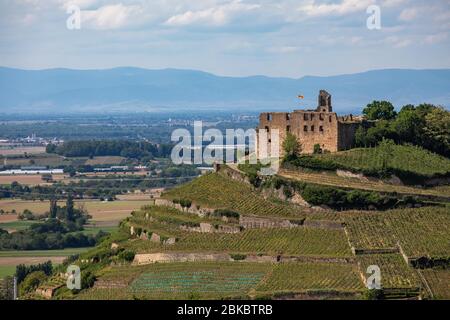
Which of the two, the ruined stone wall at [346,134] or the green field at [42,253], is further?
the green field at [42,253]

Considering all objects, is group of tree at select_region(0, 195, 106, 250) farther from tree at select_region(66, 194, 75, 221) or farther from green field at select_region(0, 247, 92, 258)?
green field at select_region(0, 247, 92, 258)

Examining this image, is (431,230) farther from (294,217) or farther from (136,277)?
(136,277)

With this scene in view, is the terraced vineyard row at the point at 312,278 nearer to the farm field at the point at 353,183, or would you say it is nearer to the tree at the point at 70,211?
the farm field at the point at 353,183

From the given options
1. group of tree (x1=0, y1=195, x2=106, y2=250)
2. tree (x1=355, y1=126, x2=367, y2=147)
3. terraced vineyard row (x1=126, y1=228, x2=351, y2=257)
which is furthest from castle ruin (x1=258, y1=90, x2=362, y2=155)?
group of tree (x1=0, y1=195, x2=106, y2=250)

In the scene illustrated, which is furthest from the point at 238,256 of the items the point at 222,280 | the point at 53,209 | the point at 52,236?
the point at 53,209

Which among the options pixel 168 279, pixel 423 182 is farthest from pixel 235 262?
pixel 423 182

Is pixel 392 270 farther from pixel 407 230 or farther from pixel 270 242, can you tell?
pixel 270 242

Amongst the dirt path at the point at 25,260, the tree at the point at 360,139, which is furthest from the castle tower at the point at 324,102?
the dirt path at the point at 25,260

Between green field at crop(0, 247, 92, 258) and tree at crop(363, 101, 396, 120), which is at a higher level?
tree at crop(363, 101, 396, 120)
